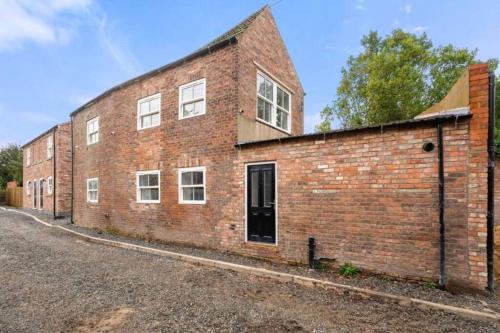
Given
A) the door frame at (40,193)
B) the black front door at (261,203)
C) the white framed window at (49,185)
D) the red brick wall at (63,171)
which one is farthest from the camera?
the door frame at (40,193)

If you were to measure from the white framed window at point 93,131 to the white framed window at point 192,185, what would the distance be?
6.70 m

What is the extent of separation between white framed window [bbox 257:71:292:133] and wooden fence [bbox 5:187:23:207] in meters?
28.4

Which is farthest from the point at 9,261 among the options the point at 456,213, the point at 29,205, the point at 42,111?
the point at 42,111

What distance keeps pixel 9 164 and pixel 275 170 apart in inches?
1531

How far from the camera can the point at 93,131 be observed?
42.9 ft

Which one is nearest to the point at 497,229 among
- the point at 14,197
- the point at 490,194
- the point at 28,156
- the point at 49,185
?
the point at 490,194

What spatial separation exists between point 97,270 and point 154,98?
20.6 ft

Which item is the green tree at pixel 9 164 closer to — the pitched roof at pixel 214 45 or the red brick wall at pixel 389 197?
the pitched roof at pixel 214 45

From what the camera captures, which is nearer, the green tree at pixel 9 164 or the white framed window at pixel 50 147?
the white framed window at pixel 50 147

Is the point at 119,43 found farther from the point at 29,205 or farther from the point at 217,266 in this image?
the point at 29,205

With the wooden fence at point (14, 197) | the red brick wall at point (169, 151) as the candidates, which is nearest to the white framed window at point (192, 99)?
the red brick wall at point (169, 151)

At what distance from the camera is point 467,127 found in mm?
4633

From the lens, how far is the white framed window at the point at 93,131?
12.8m

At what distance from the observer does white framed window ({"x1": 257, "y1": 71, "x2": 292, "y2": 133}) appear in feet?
29.8
